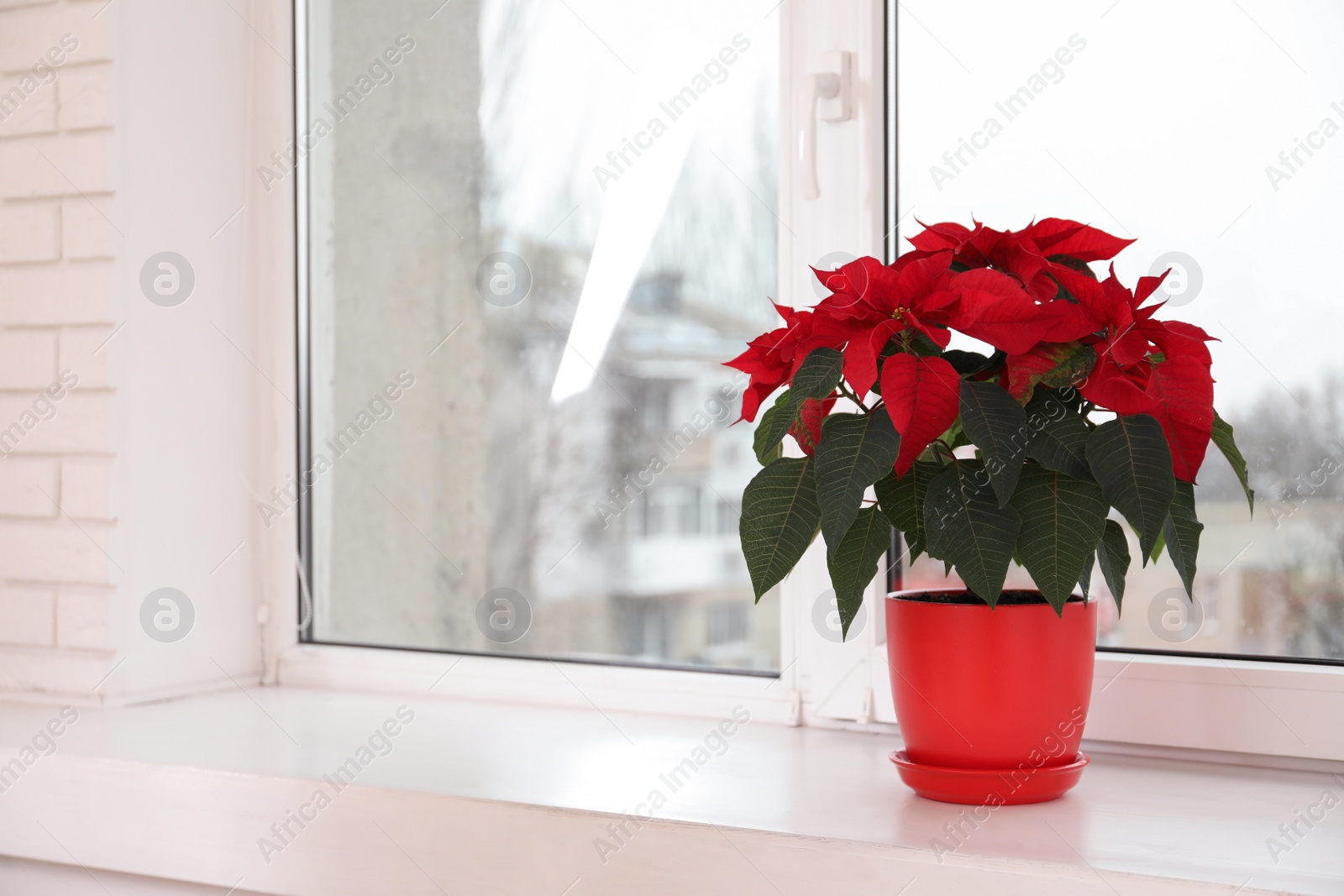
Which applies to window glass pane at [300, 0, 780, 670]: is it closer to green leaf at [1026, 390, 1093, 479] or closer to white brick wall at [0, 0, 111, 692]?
white brick wall at [0, 0, 111, 692]

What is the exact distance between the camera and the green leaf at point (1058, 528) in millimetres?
826

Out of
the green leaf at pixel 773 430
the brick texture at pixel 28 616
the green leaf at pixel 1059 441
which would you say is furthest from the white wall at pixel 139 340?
the green leaf at pixel 1059 441

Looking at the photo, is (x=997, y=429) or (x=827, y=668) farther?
(x=827, y=668)

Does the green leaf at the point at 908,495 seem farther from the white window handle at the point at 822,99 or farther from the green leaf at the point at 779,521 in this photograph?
the white window handle at the point at 822,99

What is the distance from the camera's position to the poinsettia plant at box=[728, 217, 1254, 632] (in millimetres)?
812

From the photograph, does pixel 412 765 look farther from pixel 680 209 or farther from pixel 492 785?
pixel 680 209

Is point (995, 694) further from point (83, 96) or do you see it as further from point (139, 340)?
point (83, 96)

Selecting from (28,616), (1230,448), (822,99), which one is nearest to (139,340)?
(28,616)

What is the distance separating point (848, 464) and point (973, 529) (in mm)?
106

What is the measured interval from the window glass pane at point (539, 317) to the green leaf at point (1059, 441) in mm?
506

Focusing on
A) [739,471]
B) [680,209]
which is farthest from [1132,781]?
[680,209]

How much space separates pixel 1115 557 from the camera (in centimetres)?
89

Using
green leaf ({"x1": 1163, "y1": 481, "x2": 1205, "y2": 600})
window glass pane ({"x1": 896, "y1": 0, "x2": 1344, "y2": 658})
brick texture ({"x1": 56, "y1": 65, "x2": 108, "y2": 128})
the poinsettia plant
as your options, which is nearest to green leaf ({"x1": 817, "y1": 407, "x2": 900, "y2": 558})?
the poinsettia plant

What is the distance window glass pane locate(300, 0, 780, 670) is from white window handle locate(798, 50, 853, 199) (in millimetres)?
88
